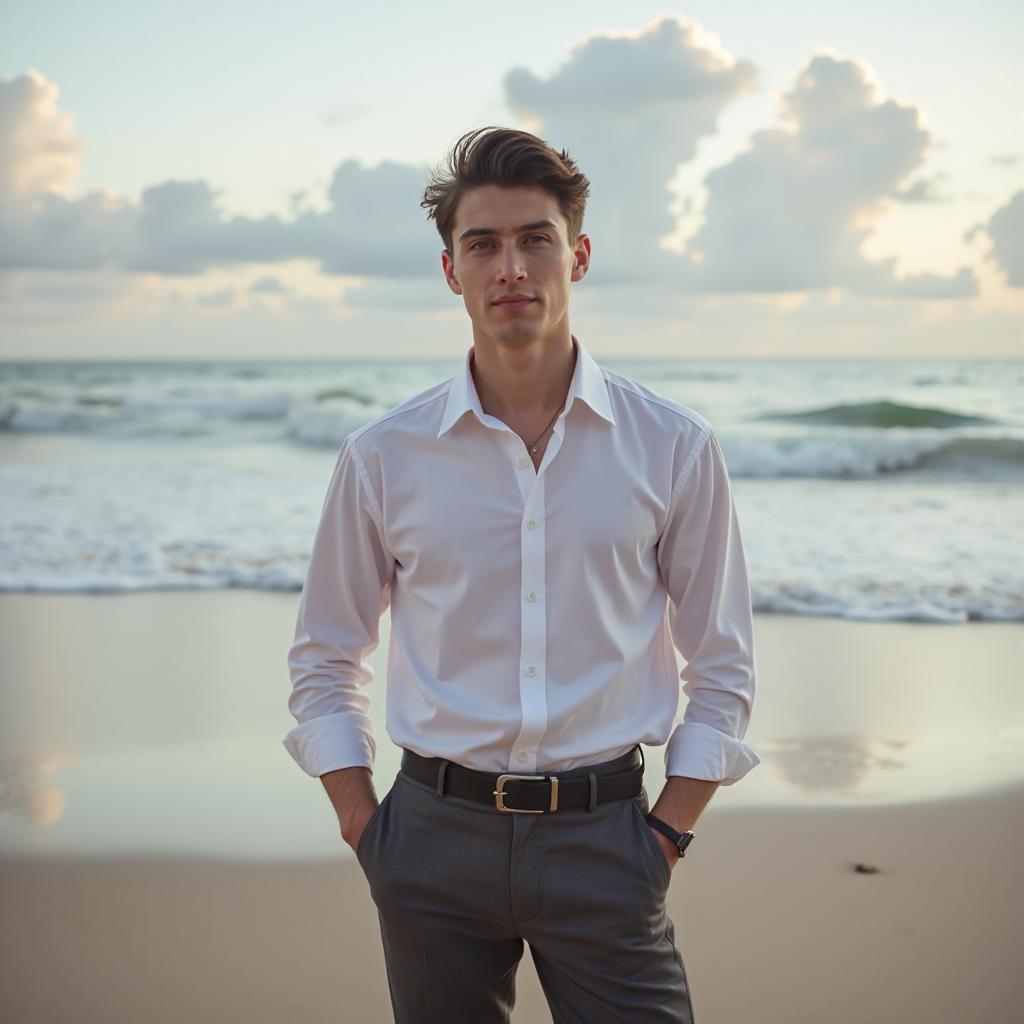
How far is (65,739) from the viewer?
4859mm

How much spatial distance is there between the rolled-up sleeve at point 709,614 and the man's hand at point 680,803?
0.06 feet

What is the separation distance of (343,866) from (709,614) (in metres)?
2.25

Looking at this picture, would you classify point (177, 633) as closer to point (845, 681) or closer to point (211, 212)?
point (845, 681)

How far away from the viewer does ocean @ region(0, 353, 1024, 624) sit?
25.8 feet

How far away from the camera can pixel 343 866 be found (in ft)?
12.4

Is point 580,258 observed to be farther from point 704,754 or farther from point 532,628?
point 704,754

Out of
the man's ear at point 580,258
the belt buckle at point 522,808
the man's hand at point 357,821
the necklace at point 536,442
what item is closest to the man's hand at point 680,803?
the belt buckle at point 522,808

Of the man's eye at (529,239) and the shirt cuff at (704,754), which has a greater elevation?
the man's eye at (529,239)

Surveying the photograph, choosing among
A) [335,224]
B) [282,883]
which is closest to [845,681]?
[282,883]

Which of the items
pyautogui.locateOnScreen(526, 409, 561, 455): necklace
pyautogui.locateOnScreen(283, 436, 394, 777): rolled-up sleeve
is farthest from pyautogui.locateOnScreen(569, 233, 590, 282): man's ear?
pyautogui.locateOnScreen(283, 436, 394, 777): rolled-up sleeve

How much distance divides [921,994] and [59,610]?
5.61 m

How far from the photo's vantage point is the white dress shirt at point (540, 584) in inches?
73.2

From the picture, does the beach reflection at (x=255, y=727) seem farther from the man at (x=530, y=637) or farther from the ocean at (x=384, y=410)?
the man at (x=530, y=637)

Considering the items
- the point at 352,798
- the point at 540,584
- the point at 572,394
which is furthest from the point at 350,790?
the point at 572,394
